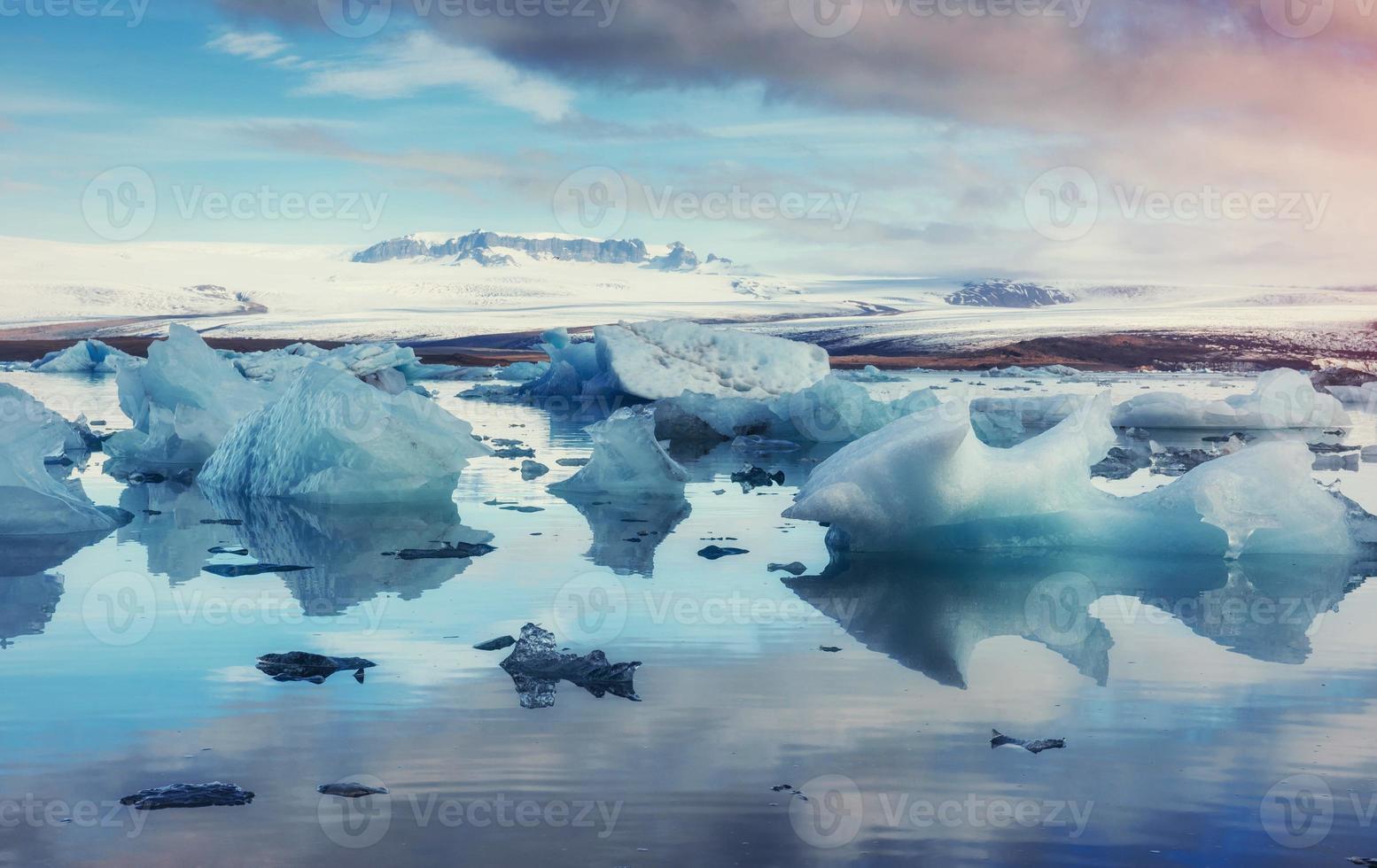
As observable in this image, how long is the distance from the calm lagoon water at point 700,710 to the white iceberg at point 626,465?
2272 mm

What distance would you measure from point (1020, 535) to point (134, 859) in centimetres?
501

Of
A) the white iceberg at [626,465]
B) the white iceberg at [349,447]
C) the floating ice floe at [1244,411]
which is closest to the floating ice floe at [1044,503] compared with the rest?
the white iceberg at [626,465]

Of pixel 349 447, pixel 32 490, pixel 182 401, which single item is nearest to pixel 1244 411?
pixel 349 447

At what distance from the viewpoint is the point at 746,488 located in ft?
31.6

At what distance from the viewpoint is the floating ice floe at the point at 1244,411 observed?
55.2 feet

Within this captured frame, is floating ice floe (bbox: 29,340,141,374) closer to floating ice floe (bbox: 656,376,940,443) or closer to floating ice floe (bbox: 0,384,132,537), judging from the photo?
floating ice floe (bbox: 656,376,940,443)

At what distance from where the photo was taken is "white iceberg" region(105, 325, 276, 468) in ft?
36.3

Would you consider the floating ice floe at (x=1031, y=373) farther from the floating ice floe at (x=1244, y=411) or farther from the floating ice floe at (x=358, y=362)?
the floating ice floe at (x=1244, y=411)

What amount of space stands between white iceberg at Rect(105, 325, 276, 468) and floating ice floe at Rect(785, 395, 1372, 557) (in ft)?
19.2

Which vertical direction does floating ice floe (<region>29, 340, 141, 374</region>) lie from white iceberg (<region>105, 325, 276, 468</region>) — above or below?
below

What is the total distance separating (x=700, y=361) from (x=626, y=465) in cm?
915

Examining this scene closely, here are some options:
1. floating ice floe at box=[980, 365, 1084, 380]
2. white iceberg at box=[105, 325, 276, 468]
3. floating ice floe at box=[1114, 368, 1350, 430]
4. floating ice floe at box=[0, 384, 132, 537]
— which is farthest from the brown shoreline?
floating ice floe at box=[0, 384, 132, 537]

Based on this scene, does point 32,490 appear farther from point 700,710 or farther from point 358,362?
point 358,362

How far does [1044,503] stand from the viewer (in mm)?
6770
